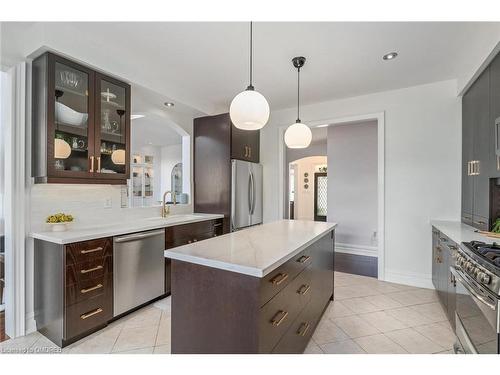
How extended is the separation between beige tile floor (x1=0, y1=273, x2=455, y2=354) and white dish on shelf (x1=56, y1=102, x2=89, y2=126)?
6.12ft

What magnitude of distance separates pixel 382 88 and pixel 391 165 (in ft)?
3.48

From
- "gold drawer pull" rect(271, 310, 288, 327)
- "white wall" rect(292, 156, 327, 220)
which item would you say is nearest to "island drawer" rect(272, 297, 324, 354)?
"gold drawer pull" rect(271, 310, 288, 327)

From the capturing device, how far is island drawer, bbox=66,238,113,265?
2.00 meters

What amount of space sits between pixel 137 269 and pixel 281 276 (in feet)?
5.62

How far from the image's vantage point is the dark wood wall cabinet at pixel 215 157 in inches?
145

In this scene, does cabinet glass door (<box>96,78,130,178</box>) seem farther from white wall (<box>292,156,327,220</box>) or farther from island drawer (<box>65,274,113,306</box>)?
white wall (<box>292,156,327,220</box>)

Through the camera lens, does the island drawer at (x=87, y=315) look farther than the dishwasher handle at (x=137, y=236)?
No

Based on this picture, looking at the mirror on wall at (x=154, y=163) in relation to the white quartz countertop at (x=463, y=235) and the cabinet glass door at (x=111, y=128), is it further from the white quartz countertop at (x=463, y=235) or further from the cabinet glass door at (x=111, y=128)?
the white quartz countertop at (x=463, y=235)

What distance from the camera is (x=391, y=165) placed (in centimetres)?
354

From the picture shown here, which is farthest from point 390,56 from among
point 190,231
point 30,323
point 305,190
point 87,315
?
point 305,190

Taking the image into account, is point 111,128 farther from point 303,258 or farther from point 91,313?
point 303,258

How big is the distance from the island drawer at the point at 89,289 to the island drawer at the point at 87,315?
0.03m

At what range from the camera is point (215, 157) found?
149 inches

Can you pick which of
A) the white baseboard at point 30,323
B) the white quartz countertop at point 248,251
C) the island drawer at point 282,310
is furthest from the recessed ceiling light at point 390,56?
the white baseboard at point 30,323
